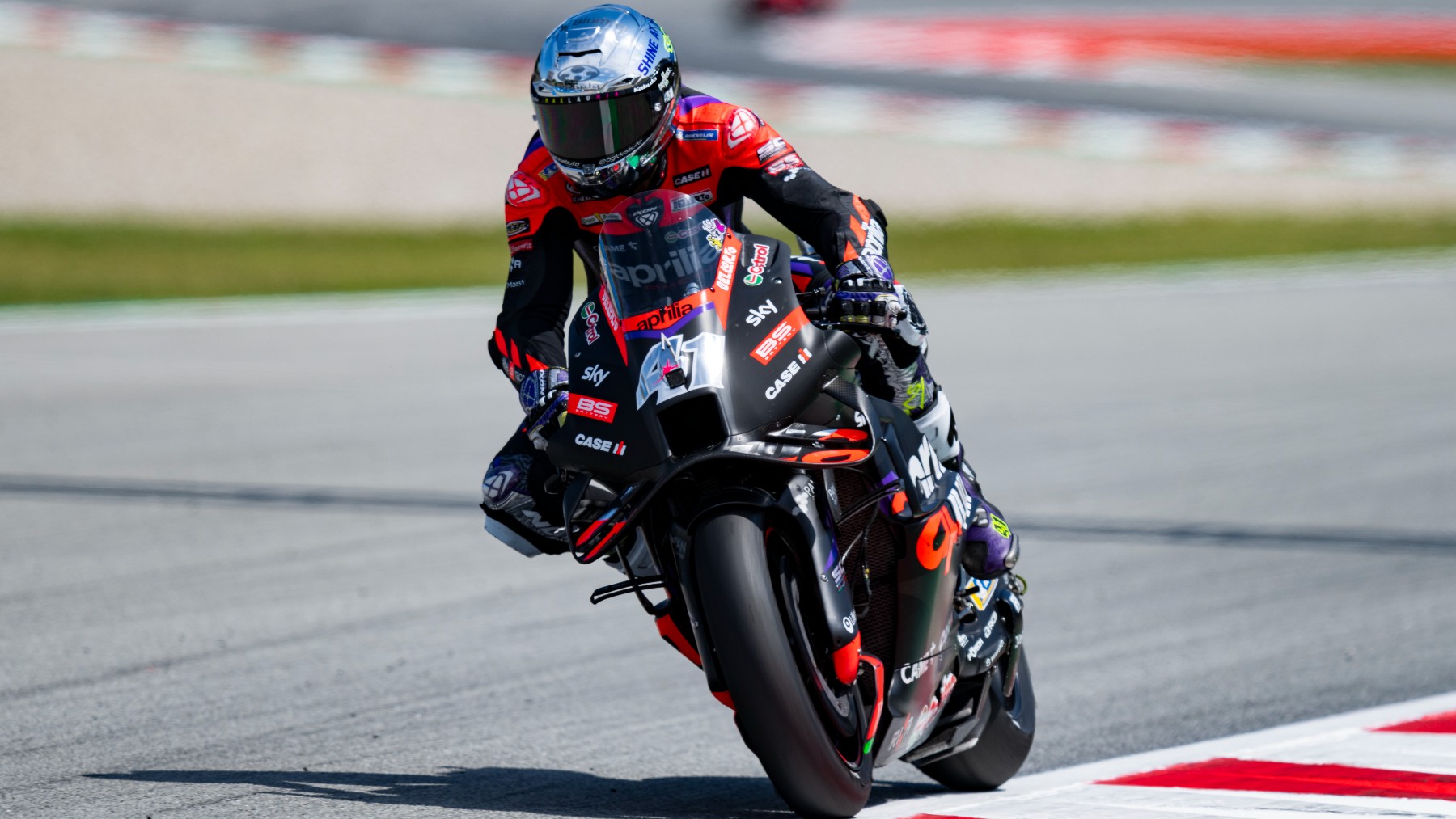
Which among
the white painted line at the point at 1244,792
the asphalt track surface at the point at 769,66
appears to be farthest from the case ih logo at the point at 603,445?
the asphalt track surface at the point at 769,66

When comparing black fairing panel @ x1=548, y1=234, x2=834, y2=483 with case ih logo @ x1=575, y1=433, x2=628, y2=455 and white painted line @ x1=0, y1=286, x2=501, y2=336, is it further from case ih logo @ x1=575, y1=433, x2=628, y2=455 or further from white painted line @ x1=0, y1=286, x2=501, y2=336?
white painted line @ x1=0, y1=286, x2=501, y2=336

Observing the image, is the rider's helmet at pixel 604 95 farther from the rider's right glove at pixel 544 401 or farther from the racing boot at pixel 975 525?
Result: the racing boot at pixel 975 525

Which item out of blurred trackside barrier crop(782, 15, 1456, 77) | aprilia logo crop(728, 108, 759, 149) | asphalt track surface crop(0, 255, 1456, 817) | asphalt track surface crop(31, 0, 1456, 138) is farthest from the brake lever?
blurred trackside barrier crop(782, 15, 1456, 77)

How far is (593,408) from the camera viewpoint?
3.73 metres

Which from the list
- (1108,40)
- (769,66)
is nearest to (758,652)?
(769,66)

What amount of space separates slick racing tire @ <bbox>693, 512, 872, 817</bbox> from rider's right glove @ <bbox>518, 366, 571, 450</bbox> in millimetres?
498

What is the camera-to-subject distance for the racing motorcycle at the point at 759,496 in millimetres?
3555

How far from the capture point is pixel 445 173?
23312mm

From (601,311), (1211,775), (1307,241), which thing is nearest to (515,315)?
(601,311)

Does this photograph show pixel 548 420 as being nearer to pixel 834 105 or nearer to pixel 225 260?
pixel 225 260

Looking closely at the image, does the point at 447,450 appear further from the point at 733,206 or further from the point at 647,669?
the point at 733,206

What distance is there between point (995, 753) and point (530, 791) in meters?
1.21

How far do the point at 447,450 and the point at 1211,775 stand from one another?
6296 mm

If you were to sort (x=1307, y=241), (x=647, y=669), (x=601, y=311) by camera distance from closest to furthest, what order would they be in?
(x=601, y=311) < (x=647, y=669) < (x=1307, y=241)
